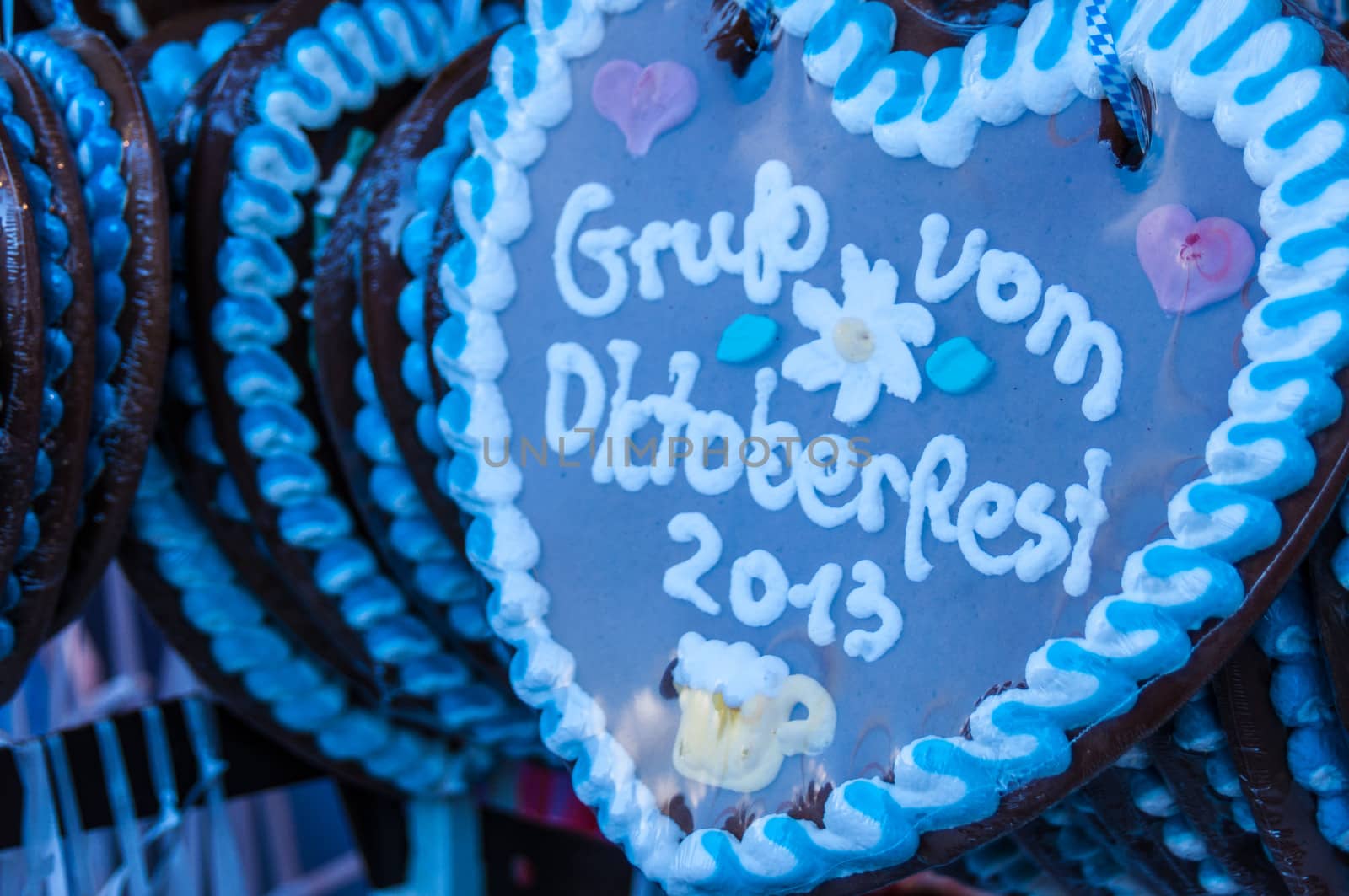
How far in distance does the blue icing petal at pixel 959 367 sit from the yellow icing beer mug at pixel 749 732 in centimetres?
14

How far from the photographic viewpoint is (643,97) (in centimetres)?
62

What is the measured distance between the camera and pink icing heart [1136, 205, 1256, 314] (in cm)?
48

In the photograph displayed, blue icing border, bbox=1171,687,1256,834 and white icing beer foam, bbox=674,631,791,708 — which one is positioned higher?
white icing beer foam, bbox=674,631,791,708

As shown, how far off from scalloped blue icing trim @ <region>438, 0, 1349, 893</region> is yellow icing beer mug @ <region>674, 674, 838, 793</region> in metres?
0.02

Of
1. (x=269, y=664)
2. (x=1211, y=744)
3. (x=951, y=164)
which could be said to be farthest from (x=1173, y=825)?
(x=269, y=664)

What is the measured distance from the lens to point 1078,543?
0.51 metres

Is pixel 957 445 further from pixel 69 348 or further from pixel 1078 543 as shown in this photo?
pixel 69 348

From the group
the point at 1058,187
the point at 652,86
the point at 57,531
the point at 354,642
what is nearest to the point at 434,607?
the point at 354,642

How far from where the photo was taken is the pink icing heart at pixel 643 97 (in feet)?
2.00

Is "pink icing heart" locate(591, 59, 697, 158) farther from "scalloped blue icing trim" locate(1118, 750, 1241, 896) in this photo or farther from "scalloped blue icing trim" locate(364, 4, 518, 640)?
"scalloped blue icing trim" locate(1118, 750, 1241, 896)

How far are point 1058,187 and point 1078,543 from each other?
0.15 metres

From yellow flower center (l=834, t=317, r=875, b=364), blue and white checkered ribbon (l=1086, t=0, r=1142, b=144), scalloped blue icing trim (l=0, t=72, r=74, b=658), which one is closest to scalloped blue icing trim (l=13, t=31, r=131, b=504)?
scalloped blue icing trim (l=0, t=72, r=74, b=658)

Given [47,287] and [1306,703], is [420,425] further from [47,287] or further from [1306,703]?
[1306,703]

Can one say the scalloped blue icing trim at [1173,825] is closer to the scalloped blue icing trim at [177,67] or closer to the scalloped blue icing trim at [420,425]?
the scalloped blue icing trim at [420,425]
